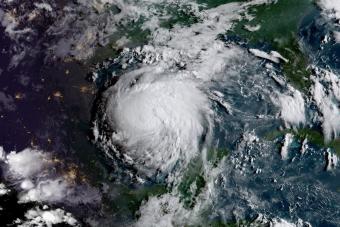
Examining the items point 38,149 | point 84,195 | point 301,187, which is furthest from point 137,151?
point 301,187

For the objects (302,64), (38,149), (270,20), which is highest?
(270,20)

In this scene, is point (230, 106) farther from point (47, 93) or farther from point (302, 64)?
point (47, 93)

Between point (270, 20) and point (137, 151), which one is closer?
point (137, 151)

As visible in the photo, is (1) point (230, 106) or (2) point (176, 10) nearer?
(1) point (230, 106)

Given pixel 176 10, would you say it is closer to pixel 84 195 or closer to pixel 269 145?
pixel 269 145

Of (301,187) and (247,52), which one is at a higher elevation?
(247,52)

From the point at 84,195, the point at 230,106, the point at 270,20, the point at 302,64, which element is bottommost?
the point at 84,195

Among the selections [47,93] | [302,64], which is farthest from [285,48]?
[47,93]

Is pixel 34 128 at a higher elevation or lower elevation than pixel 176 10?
lower
